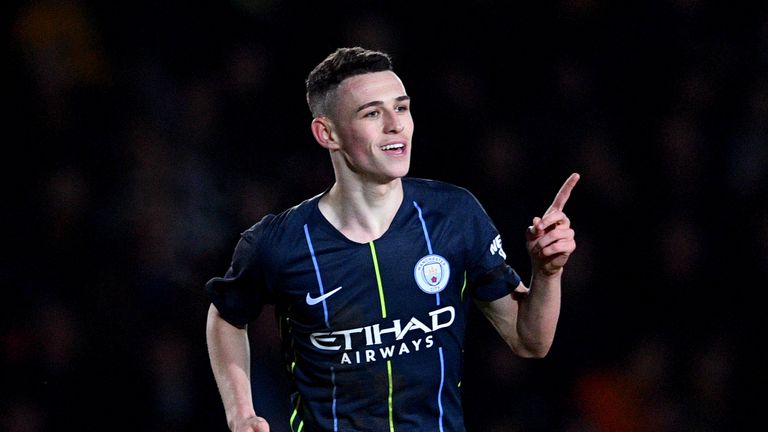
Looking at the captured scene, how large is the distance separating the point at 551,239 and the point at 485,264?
0.97 ft

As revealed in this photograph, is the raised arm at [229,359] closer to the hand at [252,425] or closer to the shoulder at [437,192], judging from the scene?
the hand at [252,425]

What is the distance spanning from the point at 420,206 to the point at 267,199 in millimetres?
2052

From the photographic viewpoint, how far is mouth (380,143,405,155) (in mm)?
2785

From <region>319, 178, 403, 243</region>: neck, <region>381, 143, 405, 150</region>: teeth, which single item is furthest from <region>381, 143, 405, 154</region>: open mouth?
<region>319, 178, 403, 243</region>: neck

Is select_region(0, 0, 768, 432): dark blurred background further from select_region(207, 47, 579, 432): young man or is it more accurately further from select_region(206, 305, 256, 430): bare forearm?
select_region(207, 47, 579, 432): young man

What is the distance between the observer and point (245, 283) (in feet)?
9.62

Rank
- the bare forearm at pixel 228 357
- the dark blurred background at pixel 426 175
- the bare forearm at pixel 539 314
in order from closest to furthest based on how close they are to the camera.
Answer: the bare forearm at pixel 539 314, the bare forearm at pixel 228 357, the dark blurred background at pixel 426 175

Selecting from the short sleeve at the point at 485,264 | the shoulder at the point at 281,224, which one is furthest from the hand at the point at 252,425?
the short sleeve at the point at 485,264

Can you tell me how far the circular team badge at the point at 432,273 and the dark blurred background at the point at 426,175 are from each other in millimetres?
1929

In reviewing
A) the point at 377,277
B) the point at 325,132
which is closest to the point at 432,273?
the point at 377,277

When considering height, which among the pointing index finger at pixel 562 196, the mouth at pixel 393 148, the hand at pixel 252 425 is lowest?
the hand at pixel 252 425

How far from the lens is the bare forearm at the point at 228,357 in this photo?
9.73 feet

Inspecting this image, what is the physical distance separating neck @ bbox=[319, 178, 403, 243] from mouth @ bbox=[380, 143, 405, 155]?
109 mm

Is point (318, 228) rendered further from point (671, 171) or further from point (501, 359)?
point (671, 171)
